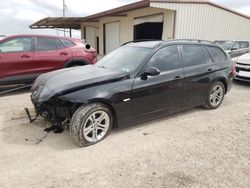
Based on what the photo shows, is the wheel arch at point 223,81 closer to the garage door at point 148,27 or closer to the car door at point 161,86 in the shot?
the car door at point 161,86

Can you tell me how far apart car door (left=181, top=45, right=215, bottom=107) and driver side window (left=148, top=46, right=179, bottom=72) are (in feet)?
0.76

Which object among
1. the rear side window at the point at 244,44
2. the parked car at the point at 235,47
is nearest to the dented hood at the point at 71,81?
the parked car at the point at 235,47

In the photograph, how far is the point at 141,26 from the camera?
16375mm

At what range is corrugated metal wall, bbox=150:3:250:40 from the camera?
1245 centimetres

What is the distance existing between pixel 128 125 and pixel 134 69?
3.26 feet

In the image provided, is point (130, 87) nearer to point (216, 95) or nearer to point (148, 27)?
point (216, 95)

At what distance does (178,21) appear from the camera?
40.8ft

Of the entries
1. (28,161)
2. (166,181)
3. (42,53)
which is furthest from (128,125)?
(42,53)

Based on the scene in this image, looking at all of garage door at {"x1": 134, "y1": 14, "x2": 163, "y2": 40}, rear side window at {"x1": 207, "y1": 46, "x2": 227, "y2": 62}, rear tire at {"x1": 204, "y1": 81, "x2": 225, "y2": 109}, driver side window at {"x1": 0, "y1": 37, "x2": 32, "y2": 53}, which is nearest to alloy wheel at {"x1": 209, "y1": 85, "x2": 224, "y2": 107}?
rear tire at {"x1": 204, "y1": 81, "x2": 225, "y2": 109}

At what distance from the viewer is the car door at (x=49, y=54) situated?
7.05 metres

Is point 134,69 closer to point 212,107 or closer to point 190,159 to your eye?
point 190,159

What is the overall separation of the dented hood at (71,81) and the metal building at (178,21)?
8.13 metres

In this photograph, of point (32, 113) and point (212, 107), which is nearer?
point (32, 113)

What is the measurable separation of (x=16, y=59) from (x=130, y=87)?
13.9 ft
